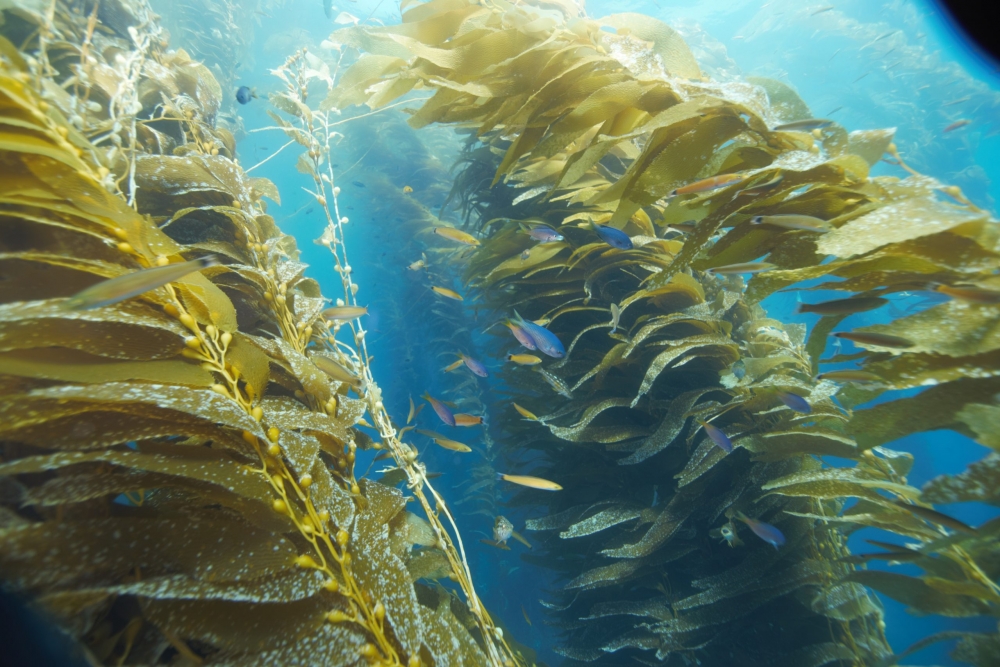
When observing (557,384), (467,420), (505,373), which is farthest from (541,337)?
(467,420)

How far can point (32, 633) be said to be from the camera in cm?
65

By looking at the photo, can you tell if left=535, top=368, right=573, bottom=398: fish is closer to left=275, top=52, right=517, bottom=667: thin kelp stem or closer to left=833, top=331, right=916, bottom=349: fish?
left=275, top=52, right=517, bottom=667: thin kelp stem

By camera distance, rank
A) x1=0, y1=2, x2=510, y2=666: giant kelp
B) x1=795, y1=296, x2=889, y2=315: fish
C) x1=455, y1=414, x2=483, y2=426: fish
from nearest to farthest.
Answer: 1. x1=0, y1=2, x2=510, y2=666: giant kelp
2. x1=795, y1=296, x2=889, y2=315: fish
3. x1=455, y1=414, x2=483, y2=426: fish

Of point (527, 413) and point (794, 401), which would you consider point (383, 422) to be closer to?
point (527, 413)

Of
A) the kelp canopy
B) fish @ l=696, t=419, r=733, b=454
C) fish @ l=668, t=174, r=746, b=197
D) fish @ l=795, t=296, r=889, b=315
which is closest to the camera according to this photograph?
the kelp canopy

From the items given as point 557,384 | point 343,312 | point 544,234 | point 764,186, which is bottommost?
point 557,384

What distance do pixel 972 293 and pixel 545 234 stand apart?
6.44 feet

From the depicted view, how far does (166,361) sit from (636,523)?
2476mm

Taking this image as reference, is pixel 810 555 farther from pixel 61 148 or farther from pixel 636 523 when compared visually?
pixel 61 148

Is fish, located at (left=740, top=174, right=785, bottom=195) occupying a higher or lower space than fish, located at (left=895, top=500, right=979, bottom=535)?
higher

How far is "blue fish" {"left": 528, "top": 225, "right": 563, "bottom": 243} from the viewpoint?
2.61 meters

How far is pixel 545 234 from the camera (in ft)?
8.69

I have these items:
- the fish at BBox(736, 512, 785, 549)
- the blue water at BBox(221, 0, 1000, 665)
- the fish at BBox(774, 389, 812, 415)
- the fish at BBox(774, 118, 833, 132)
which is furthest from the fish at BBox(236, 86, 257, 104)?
the fish at BBox(736, 512, 785, 549)

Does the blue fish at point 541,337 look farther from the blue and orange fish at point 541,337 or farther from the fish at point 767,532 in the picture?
the fish at point 767,532
